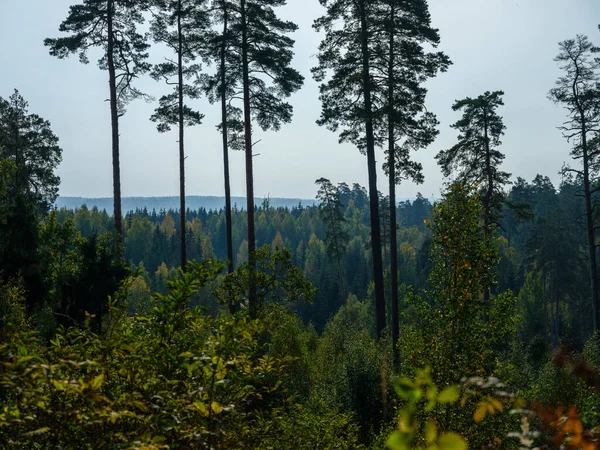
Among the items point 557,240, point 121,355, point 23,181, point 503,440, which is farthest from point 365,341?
point 557,240

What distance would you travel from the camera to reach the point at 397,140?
1864 cm

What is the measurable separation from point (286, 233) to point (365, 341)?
130545mm

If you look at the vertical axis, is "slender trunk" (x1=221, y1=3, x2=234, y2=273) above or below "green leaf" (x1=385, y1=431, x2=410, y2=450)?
above

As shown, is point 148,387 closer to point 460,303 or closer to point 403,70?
point 460,303

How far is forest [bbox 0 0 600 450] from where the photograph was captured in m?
3.18

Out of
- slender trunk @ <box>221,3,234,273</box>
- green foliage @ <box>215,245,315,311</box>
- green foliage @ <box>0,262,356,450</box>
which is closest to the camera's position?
green foliage @ <box>0,262,356,450</box>

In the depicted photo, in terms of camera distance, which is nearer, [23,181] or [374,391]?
[374,391]

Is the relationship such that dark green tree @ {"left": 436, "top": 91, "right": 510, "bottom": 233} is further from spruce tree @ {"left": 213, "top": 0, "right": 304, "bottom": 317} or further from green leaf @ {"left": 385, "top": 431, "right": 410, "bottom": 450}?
green leaf @ {"left": 385, "top": 431, "right": 410, "bottom": 450}

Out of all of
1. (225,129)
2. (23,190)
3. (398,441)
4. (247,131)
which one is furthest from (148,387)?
(23,190)

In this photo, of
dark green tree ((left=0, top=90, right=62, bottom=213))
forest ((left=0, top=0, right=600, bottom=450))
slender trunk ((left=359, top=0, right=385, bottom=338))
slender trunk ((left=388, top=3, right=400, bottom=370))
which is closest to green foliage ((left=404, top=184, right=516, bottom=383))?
forest ((left=0, top=0, right=600, bottom=450))

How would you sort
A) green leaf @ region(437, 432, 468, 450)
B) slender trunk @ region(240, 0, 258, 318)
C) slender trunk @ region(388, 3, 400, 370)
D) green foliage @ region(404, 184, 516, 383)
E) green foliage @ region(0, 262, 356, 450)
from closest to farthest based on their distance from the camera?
1. green leaf @ region(437, 432, 468, 450)
2. green foliage @ region(0, 262, 356, 450)
3. green foliage @ region(404, 184, 516, 383)
4. slender trunk @ region(388, 3, 400, 370)
5. slender trunk @ region(240, 0, 258, 318)

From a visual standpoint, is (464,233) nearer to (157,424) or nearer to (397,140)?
(157,424)

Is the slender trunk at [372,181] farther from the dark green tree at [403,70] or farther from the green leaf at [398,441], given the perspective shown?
the green leaf at [398,441]

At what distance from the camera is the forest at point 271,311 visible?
318cm
